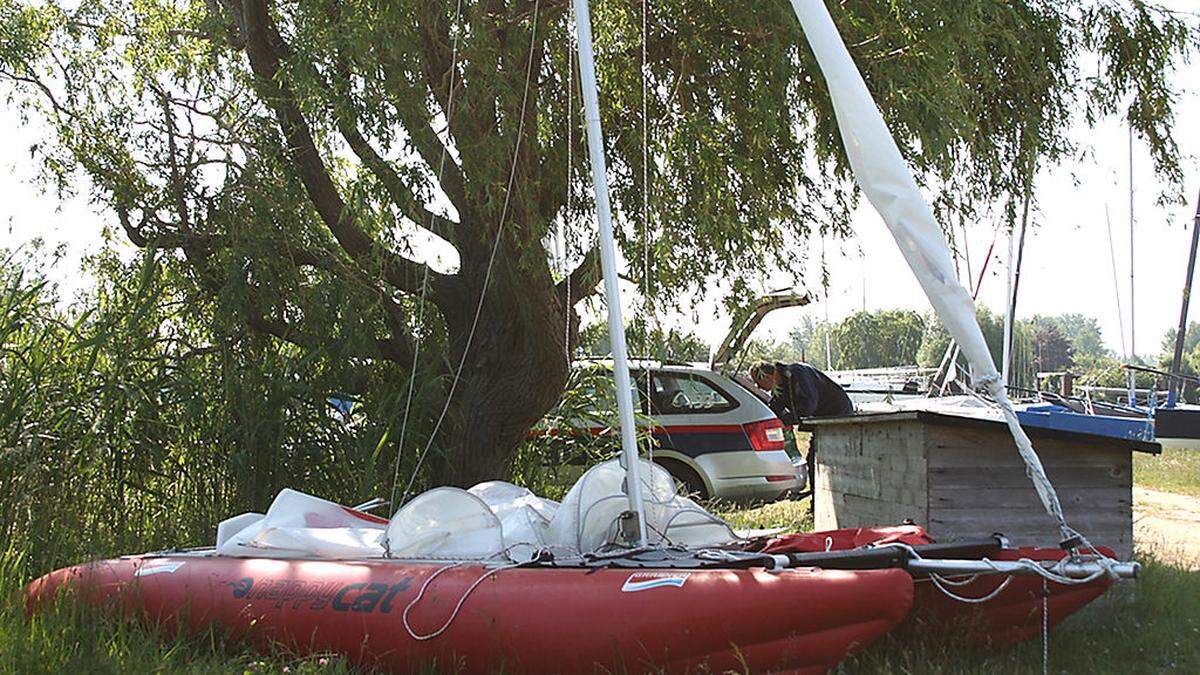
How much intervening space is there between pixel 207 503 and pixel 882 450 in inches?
186

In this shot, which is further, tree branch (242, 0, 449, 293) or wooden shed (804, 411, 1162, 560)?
tree branch (242, 0, 449, 293)

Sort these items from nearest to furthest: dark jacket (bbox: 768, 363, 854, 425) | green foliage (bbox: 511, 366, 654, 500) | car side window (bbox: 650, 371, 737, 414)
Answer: dark jacket (bbox: 768, 363, 854, 425) < green foliage (bbox: 511, 366, 654, 500) < car side window (bbox: 650, 371, 737, 414)

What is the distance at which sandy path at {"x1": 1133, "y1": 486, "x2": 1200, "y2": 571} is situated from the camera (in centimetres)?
902

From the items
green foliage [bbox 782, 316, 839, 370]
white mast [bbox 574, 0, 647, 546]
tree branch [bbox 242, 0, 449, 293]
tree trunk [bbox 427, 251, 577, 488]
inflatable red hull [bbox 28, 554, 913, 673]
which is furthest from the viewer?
green foliage [bbox 782, 316, 839, 370]

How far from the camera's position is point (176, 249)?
9.75 meters

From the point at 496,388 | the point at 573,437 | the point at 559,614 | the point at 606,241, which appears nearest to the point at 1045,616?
the point at 559,614

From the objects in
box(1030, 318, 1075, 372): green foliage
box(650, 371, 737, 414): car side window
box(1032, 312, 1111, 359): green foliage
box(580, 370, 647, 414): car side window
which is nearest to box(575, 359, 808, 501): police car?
box(650, 371, 737, 414): car side window

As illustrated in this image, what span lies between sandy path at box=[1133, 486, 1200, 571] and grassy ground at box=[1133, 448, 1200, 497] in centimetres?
59

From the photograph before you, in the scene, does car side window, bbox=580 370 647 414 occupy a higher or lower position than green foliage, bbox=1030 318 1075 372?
lower

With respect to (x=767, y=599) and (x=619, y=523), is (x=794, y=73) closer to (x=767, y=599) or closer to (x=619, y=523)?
(x=619, y=523)

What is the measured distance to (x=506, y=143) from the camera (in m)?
7.86

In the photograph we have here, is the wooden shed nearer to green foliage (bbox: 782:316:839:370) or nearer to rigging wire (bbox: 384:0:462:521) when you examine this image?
rigging wire (bbox: 384:0:462:521)

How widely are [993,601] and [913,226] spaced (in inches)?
71.2

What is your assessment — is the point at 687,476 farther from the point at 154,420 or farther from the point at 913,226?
the point at 913,226
